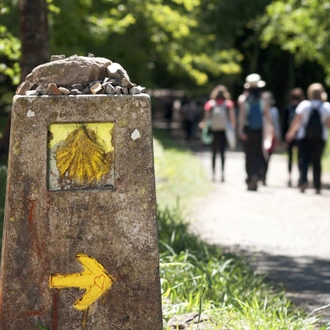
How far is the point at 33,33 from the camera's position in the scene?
1255 cm

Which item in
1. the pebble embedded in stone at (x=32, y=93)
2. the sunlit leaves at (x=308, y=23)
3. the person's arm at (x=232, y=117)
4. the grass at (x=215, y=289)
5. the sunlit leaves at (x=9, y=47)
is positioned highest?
the sunlit leaves at (x=308, y=23)

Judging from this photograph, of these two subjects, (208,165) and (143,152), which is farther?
(208,165)

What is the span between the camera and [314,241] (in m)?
11.0

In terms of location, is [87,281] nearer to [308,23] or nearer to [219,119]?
[219,119]

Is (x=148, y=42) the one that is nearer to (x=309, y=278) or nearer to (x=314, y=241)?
(x=314, y=241)

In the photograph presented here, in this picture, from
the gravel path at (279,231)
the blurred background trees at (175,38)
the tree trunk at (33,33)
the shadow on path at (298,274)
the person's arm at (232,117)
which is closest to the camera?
the shadow on path at (298,274)

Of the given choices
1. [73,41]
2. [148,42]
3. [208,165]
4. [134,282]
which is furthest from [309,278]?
[148,42]

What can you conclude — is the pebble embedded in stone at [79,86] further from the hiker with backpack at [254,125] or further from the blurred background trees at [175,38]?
the hiker with backpack at [254,125]

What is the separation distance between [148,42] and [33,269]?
24.2 metres

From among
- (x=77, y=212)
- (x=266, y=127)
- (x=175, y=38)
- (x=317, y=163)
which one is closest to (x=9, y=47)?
(x=266, y=127)

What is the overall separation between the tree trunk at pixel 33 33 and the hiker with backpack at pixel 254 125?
15.0 feet

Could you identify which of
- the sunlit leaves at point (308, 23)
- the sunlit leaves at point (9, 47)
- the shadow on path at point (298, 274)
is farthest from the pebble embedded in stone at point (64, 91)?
the sunlit leaves at point (308, 23)

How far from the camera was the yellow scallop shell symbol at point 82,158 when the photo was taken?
511cm

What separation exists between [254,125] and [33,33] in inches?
206
